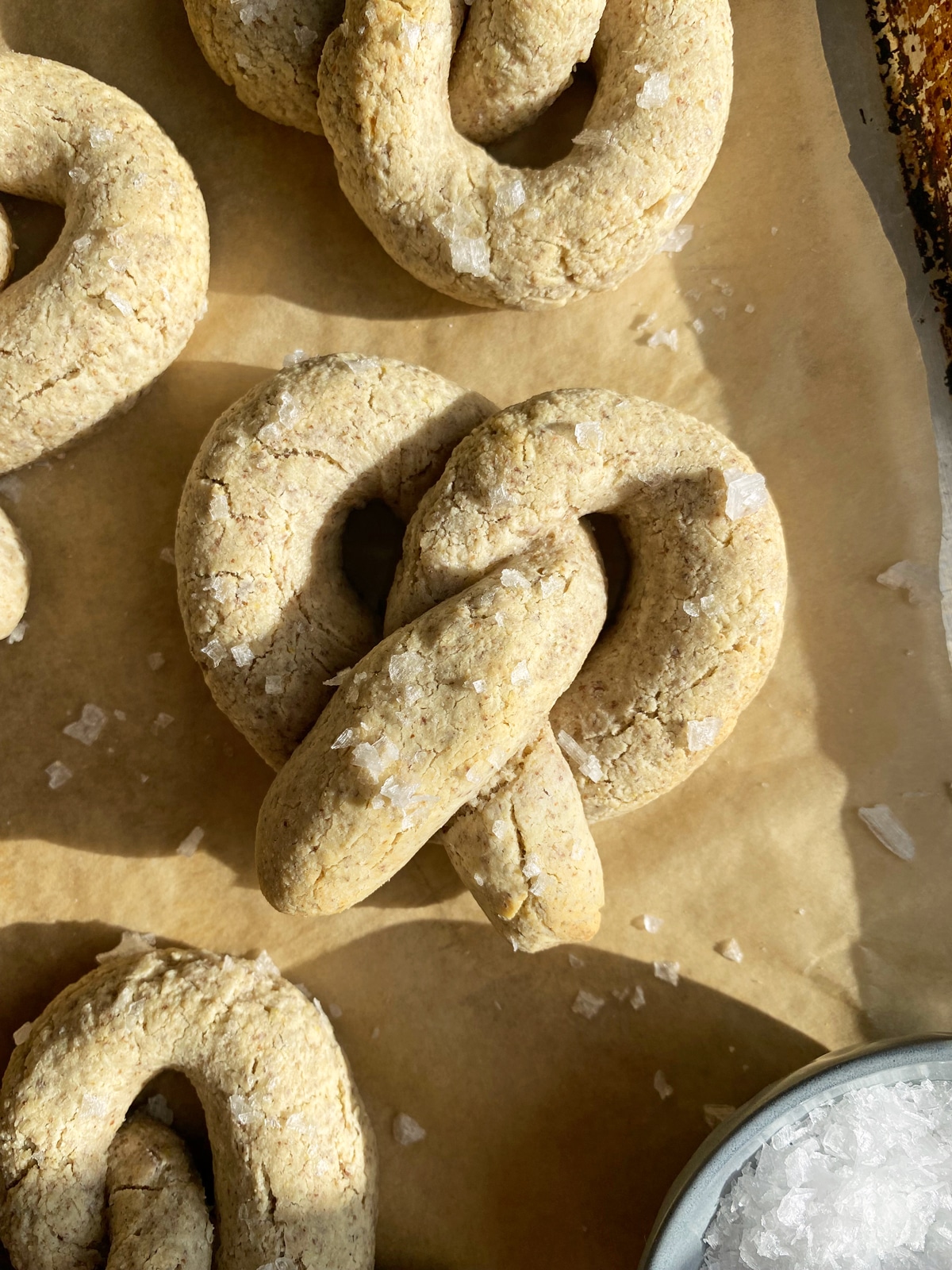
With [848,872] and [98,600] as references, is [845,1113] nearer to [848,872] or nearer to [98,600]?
[848,872]

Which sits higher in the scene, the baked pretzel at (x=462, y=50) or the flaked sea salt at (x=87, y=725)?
the baked pretzel at (x=462, y=50)

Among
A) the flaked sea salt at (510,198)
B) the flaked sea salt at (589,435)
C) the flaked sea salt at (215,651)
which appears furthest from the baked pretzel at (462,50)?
the flaked sea salt at (215,651)

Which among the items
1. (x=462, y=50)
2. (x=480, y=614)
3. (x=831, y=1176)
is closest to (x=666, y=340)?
(x=462, y=50)

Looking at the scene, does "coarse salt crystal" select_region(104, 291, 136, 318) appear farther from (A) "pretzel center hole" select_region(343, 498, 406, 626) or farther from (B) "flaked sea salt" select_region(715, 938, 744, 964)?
(B) "flaked sea salt" select_region(715, 938, 744, 964)

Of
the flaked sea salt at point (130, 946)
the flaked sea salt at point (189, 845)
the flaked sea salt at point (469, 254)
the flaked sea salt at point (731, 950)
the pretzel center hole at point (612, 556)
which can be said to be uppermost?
the flaked sea salt at point (469, 254)

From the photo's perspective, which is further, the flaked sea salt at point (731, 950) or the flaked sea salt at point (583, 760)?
the flaked sea salt at point (731, 950)

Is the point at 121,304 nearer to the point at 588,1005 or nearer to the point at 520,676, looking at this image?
the point at 520,676

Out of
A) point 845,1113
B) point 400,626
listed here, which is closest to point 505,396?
point 400,626

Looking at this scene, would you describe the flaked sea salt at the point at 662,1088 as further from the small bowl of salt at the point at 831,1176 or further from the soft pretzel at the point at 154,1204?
the soft pretzel at the point at 154,1204
